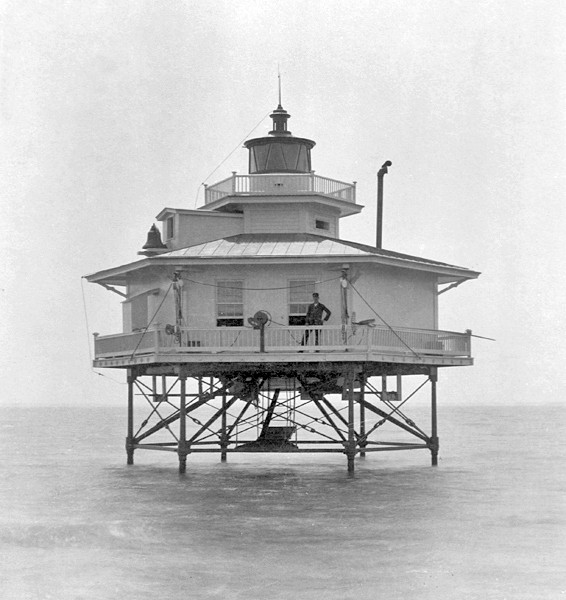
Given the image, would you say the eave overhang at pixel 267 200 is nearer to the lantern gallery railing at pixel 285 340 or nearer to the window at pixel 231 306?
the window at pixel 231 306

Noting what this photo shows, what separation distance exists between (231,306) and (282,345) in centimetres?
246

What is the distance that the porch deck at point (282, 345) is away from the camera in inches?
1237

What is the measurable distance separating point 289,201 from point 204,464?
43.7 feet

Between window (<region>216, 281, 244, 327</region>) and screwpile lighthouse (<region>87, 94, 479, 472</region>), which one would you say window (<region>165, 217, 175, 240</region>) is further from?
window (<region>216, 281, 244, 327</region>)

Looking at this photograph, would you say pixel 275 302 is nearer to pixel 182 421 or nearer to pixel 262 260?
pixel 262 260

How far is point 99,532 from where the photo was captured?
79.7 feet

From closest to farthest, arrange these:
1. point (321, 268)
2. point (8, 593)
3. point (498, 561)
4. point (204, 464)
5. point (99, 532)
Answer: point (8, 593) < point (498, 561) < point (99, 532) < point (321, 268) < point (204, 464)

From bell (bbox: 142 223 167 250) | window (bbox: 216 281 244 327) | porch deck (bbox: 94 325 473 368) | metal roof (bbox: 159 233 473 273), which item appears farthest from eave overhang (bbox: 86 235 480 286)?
porch deck (bbox: 94 325 473 368)

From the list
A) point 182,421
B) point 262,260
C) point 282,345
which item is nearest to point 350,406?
point 282,345

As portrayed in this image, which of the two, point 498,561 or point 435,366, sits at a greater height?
point 435,366

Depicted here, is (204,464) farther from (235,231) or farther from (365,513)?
(365,513)

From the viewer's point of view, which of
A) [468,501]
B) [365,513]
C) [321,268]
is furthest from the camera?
[321,268]

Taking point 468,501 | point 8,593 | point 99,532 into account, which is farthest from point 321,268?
point 8,593

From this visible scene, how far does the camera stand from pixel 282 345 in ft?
104
